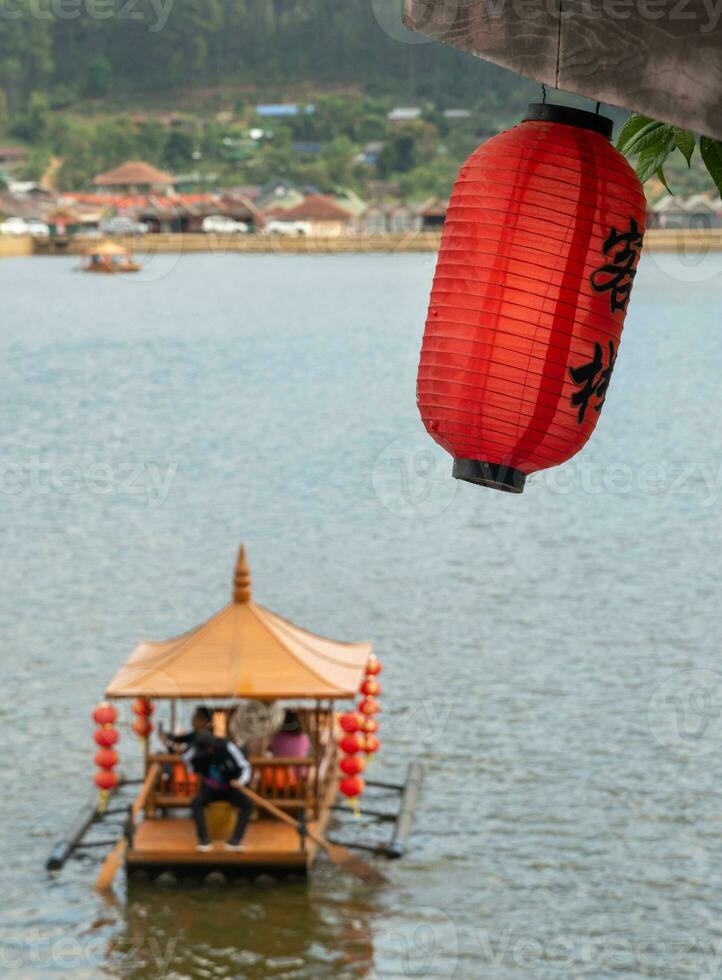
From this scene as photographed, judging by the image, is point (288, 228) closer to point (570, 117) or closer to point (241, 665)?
point (241, 665)

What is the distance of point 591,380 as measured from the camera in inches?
160

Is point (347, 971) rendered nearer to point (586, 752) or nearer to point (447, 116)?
point (586, 752)

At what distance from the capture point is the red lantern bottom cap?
13.2 feet

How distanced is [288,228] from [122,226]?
14.8 m

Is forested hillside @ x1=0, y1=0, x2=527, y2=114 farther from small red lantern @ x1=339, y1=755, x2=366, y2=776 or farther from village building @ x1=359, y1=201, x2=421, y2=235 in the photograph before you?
small red lantern @ x1=339, y1=755, x2=366, y2=776

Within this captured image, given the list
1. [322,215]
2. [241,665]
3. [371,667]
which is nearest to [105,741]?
[241,665]

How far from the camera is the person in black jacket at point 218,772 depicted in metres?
11.0

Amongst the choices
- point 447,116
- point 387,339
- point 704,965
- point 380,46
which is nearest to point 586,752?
point 704,965

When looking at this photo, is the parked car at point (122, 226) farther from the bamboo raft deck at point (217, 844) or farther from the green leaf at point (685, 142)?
the green leaf at point (685, 142)

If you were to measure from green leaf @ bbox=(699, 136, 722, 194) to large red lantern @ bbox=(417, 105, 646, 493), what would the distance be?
250 millimetres

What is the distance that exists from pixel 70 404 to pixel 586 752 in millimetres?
34807

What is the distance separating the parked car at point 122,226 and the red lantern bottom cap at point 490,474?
378 ft

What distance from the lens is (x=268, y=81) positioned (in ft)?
561

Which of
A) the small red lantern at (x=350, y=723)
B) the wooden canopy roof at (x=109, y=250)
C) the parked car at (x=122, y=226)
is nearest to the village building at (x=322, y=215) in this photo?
the parked car at (x=122, y=226)
